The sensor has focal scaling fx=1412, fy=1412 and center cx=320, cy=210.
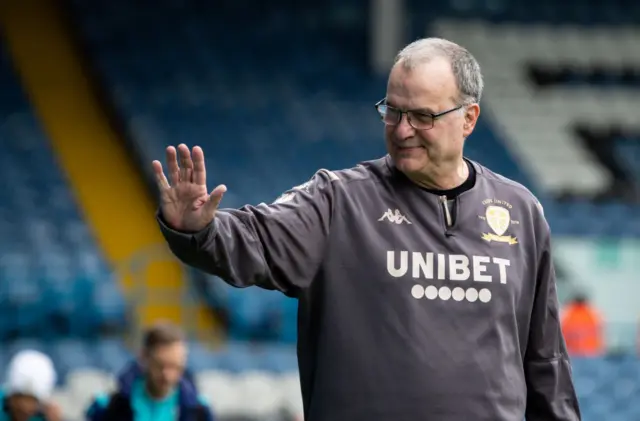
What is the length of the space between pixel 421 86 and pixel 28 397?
2.97 m

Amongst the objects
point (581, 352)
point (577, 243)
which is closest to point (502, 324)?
point (581, 352)

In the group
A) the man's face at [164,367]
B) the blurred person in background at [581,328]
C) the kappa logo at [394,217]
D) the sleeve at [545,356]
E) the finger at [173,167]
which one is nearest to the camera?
the finger at [173,167]

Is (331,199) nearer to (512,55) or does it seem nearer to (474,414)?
(474,414)

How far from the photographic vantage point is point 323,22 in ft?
59.1

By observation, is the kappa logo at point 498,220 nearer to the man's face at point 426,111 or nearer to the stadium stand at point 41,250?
the man's face at point 426,111

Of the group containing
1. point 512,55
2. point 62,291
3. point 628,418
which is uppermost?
point 512,55

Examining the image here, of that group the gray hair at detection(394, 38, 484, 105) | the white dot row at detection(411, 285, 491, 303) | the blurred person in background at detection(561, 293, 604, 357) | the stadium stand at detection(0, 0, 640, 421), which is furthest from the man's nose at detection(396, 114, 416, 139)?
the blurred person in background at detection(561, 293, 604, 357)

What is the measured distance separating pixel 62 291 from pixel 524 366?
9145 mm

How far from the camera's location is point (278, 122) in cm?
1638

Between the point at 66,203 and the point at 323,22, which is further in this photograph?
the point at 323,22

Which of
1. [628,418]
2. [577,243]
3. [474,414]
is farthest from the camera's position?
[577,243]

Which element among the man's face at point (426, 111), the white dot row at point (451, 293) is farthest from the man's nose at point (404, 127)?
the white dot row at point (451, 293)

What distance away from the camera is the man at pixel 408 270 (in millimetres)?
3197

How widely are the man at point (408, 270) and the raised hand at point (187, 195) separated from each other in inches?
4.8
